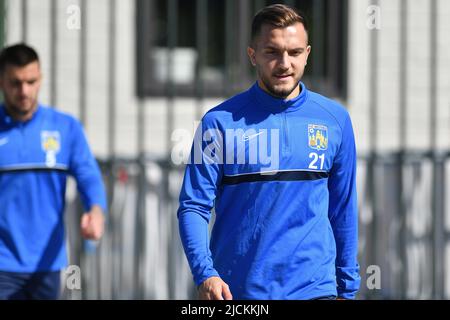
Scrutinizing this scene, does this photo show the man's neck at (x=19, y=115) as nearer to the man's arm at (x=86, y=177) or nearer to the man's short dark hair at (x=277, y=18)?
the man's arm at (x=86, y=177)

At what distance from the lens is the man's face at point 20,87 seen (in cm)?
525

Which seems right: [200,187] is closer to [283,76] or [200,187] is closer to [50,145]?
[283,76]

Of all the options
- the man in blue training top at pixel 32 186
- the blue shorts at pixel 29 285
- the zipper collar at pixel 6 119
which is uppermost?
the zipper collar at pixel 6 119

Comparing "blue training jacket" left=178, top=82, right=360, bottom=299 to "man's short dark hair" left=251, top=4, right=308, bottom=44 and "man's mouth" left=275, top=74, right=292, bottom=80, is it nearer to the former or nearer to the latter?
"man's mouth" left=275, top=74, right=292, bottom=80

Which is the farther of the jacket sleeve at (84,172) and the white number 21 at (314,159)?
the jacket sleeve at (84,172)

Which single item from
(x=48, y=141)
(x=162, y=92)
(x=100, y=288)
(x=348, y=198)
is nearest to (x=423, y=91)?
(x=162, y=92)

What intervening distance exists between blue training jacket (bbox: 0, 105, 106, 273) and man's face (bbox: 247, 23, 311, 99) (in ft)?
6.00

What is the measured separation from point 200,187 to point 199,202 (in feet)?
0.17

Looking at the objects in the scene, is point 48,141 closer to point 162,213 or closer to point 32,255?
point 32,255

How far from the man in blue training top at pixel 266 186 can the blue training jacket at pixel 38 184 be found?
169cm

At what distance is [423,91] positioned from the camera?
7.82m

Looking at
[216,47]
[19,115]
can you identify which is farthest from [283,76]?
[216,47]

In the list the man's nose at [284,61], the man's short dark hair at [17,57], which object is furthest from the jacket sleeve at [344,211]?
the man's short dark hair at [17,57]

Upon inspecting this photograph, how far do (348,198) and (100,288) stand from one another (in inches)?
121
